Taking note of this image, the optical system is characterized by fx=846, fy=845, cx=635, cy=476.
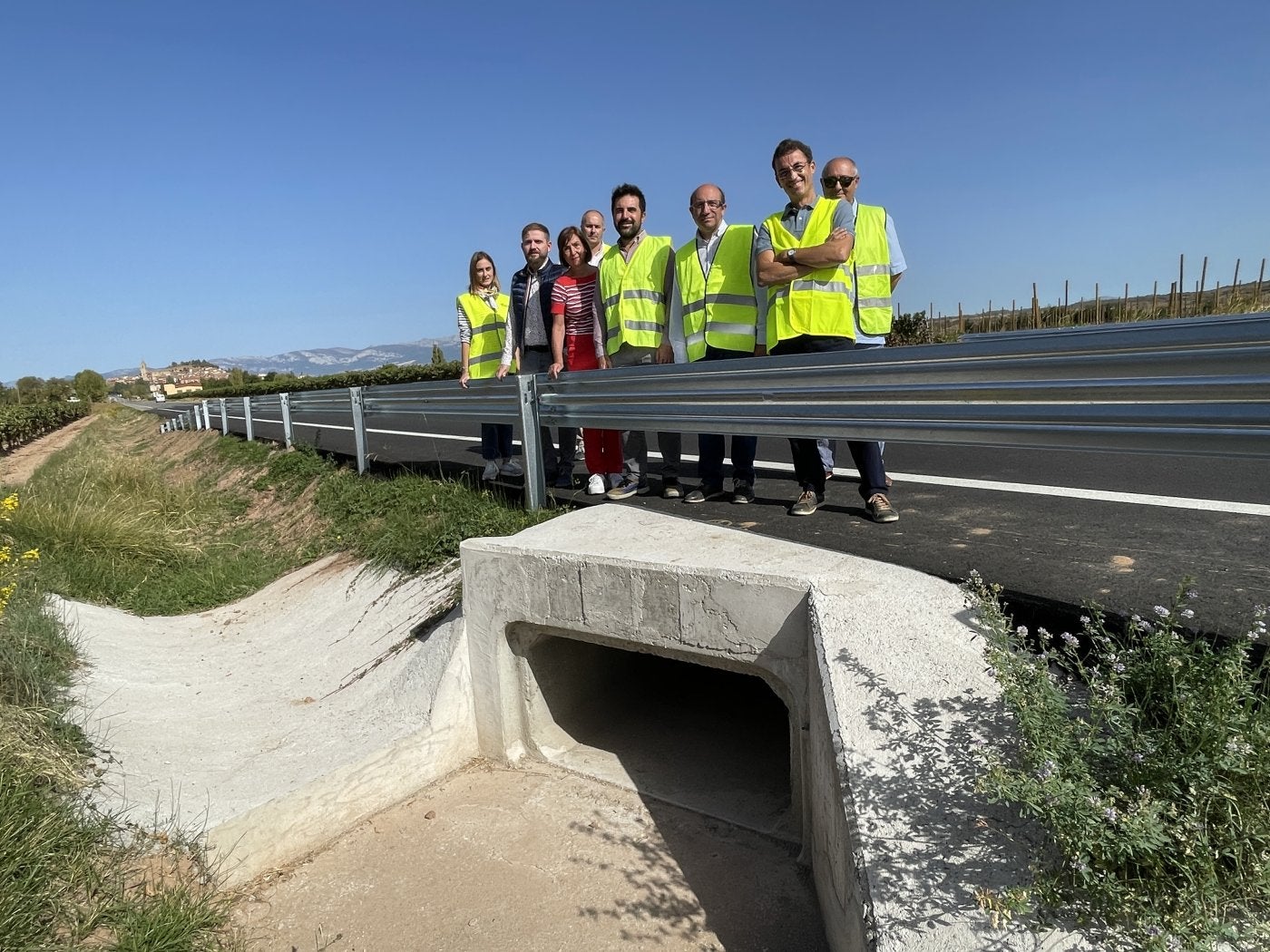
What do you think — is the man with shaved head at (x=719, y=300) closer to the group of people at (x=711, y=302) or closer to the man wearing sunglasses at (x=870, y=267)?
the group of people at (x=711, y=302)

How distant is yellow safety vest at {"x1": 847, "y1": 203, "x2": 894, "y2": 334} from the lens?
16.9 ft

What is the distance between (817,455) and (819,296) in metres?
0.95

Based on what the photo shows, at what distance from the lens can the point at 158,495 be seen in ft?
37.2

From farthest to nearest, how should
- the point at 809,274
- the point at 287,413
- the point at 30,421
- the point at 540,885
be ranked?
the point at 30,421 → the point at 287,413 → the point at 809,274 → the point at 540,885

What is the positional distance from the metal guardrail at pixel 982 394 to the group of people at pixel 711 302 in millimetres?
363

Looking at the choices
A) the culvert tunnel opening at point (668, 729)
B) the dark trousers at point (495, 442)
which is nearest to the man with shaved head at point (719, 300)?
the culvert tunnel opening at point (668, 729)

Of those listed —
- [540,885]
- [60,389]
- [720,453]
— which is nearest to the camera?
[540,885]

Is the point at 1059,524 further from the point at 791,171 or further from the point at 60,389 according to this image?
the point at 60,389

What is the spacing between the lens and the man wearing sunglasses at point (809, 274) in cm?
466

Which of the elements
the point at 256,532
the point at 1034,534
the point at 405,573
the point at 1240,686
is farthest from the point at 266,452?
the point at 1240,686

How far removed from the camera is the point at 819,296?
4758 millimetres

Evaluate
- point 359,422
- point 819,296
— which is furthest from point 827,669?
point 359,422

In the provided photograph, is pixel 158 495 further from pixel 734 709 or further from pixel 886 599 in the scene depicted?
pixel 886 599

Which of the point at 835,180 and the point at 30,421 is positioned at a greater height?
the point at 835,180
